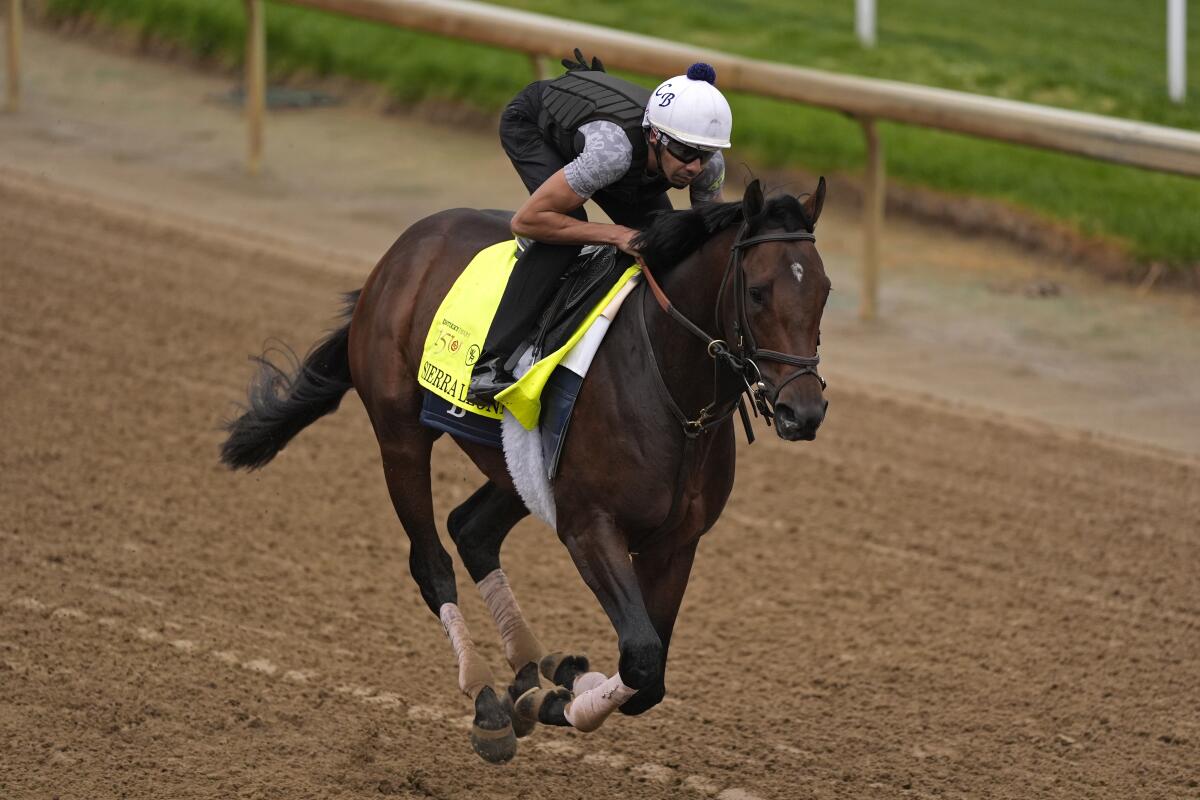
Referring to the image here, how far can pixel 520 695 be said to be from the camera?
5250 mm

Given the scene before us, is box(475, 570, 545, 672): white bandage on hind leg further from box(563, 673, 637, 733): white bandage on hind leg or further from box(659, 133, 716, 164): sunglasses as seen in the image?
box(659, 133, 716, 164): sunglasses

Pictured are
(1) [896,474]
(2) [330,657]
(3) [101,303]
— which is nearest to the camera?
(2) [330,657]

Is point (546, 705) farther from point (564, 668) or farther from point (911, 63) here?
point (911, 63)

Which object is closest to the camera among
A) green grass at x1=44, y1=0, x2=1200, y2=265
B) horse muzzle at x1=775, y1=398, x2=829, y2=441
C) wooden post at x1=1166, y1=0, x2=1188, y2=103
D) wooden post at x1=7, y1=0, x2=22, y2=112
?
horse muzzle at x1=775, y1=398, x2=829, y2=441

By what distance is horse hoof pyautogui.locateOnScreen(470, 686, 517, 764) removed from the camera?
508 cm

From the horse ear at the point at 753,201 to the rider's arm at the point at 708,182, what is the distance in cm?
50

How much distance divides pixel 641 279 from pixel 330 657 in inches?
81.3

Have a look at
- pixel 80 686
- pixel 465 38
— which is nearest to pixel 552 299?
pixel 80 686

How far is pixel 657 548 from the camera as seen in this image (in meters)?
4.96

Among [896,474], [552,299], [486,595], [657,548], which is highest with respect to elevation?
[552,299]

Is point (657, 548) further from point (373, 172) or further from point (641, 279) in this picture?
point (373, 172)

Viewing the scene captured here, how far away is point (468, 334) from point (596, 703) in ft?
4.01

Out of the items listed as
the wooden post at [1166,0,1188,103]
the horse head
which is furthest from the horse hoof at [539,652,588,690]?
the wooden post at [1166,0,1188,103]

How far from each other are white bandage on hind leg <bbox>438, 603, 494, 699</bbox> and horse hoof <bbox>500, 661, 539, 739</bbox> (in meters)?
0.08
